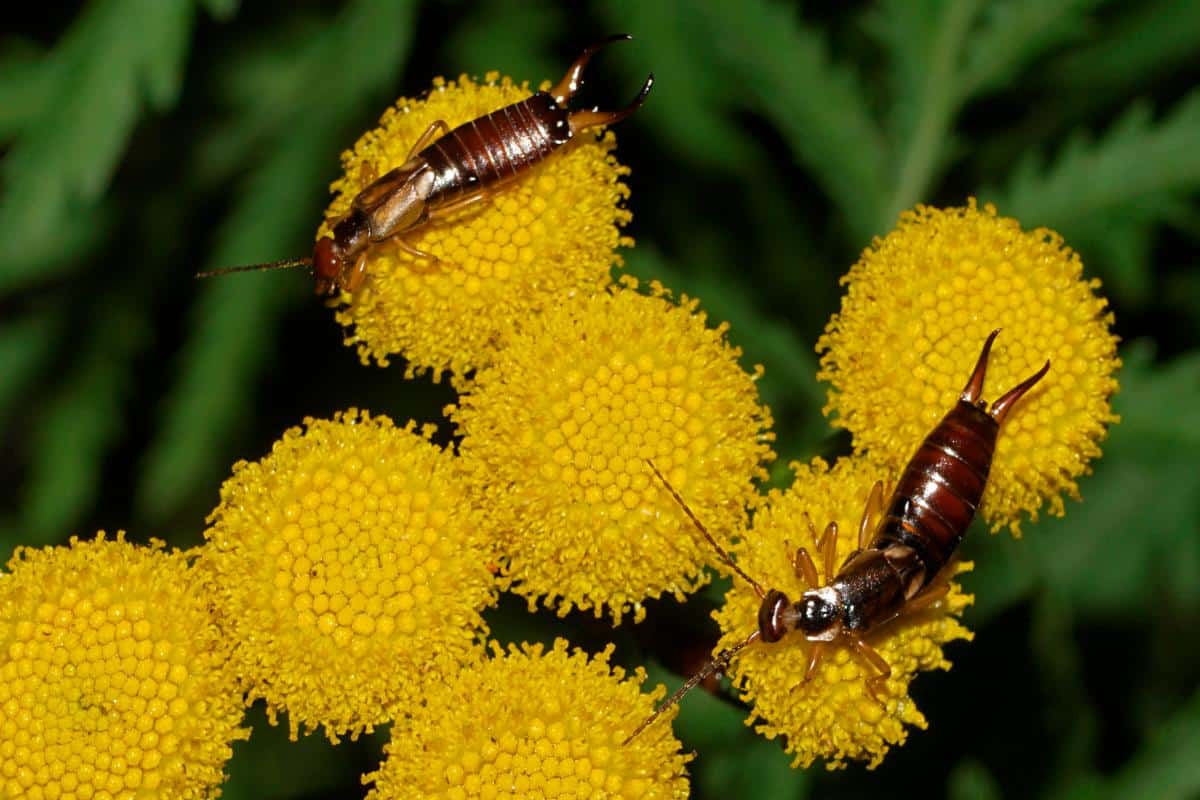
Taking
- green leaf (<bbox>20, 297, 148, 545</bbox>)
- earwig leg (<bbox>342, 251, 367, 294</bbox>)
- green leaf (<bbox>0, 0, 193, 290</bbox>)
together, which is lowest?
earwig leg (<bbox>342, 251, 367, 294</bbox>)

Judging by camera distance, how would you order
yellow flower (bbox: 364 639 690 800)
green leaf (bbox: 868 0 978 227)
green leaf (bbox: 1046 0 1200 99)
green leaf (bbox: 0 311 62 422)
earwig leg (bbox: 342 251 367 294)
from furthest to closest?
green leaf (bbox: 0 311 62 422) < green leaf (bbox: 1046 0 1200 99) < green leaf (bbox: 868 0 978 227) < earwig leg (bbox: 342 251 367 294) < yellow flower (bbox: 364 639 690 800)

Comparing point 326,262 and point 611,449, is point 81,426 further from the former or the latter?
point 611,449

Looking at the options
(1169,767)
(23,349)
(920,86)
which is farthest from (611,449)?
(23,349)

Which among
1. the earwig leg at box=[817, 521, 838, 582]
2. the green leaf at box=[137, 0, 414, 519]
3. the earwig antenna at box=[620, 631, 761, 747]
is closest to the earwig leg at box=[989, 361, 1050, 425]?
the earwig leg at box=[817, 521, 838, 582]

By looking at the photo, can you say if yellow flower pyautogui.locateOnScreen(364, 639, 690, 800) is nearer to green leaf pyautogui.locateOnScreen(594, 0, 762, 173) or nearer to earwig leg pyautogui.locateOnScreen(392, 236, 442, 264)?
earwig leg pyautogui.locateOnScreen(392, 236, 442, 264)

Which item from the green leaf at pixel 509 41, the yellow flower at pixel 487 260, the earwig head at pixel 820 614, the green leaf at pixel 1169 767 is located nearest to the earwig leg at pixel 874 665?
the earwig head at pixel 820 614

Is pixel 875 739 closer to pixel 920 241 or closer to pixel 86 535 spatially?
pixel 920 241

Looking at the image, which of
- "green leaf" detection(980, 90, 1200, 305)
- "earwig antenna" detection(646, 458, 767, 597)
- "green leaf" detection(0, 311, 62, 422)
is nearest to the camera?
"earwig antenna" detection(646, 458, 767, 597)

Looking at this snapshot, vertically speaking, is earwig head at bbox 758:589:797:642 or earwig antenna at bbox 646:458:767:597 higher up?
earwig antenna at bbox 646:458:767:597
